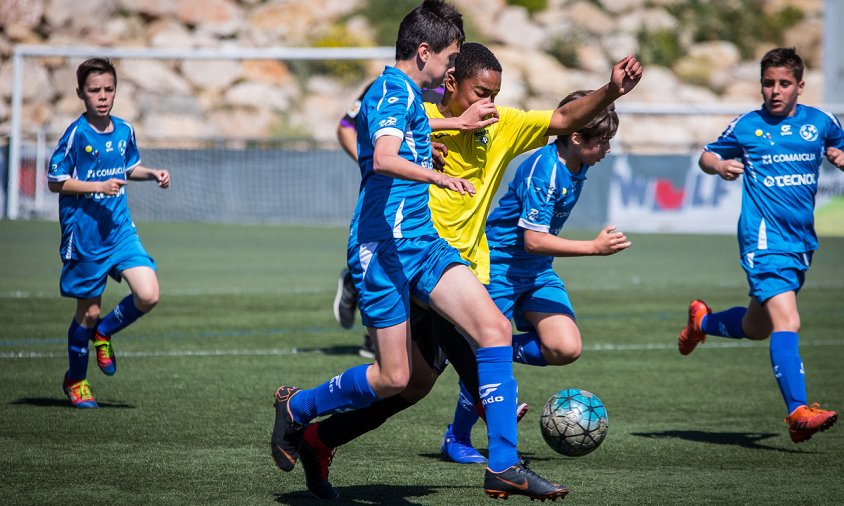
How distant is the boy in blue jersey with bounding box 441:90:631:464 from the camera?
587 centimetres

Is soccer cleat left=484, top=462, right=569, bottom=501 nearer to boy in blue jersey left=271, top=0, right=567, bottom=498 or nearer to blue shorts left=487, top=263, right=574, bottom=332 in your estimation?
boy in blue jersey left=271, top=0, right=567, bottom=498

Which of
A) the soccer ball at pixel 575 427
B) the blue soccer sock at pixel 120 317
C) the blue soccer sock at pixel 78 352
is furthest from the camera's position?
the blue soccer sock at pixel 120 317

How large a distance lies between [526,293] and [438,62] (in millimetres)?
1800

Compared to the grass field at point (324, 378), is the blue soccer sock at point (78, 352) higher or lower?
higher

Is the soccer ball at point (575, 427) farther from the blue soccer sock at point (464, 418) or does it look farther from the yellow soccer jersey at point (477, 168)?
the yellow soccer jersey at point (477, 168)

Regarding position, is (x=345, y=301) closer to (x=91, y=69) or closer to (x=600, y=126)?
(x=91, y=69)

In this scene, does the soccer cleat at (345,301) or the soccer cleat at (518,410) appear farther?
the soccer cleat at (345,301)

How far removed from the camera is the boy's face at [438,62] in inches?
194

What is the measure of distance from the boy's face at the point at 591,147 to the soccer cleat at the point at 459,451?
1517 mm

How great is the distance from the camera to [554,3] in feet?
151

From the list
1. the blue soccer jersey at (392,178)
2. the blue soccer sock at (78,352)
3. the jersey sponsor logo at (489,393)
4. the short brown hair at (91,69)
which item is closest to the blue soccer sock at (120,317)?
the blue soccer sock at (78,352)

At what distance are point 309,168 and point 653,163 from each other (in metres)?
7.53

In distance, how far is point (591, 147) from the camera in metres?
6.05

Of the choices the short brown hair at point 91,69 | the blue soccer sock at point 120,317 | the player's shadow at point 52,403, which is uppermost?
the short brown hair at point 91,69
